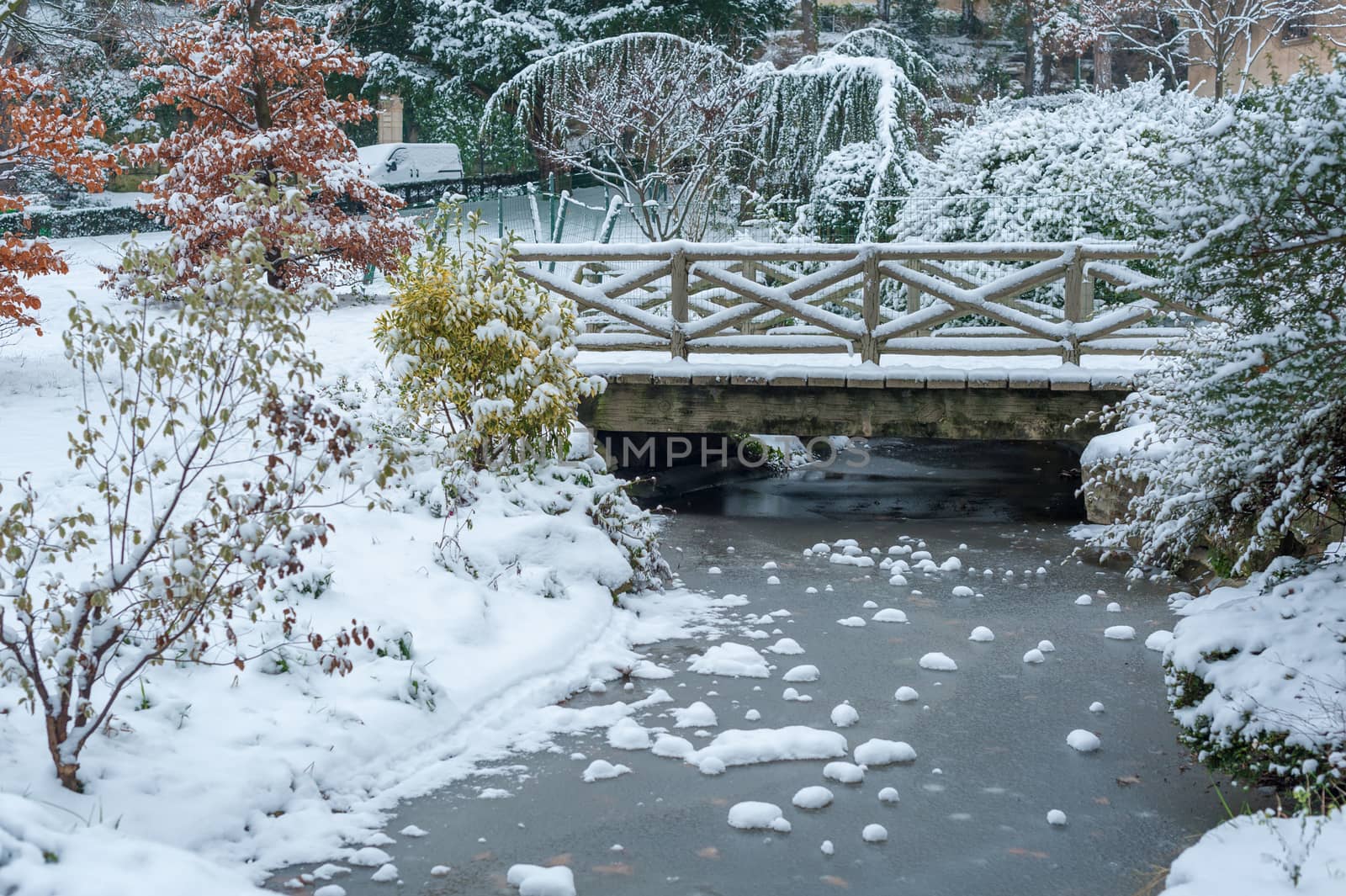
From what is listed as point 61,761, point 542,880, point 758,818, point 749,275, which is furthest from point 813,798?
point 749,275

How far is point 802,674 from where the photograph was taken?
575 centimetres

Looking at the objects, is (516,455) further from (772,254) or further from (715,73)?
(715,73)

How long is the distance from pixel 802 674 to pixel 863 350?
4.75 m

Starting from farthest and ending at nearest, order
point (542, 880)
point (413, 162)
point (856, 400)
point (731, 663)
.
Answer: point (413, 162) → point (856, 400) → point (731, 663) → point (542, 880)

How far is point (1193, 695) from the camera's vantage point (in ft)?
14.9

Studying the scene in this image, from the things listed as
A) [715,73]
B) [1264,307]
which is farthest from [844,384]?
[715,73]

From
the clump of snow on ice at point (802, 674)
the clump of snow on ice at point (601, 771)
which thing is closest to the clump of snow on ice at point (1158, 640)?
→ the clump of snow on ice at point (802, 674)

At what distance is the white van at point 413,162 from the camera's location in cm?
2591

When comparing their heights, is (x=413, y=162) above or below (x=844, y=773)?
above

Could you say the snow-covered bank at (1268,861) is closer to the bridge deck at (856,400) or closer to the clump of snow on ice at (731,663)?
the clump of snow on ice at (731,663)

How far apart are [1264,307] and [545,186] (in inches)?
842

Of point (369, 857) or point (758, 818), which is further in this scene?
point (758, 818)

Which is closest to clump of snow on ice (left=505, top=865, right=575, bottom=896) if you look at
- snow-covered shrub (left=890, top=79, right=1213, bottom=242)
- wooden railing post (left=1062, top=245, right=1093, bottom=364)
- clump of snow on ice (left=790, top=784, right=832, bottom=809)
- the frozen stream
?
the frozen stream

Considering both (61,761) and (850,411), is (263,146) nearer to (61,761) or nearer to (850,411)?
(850,411)
